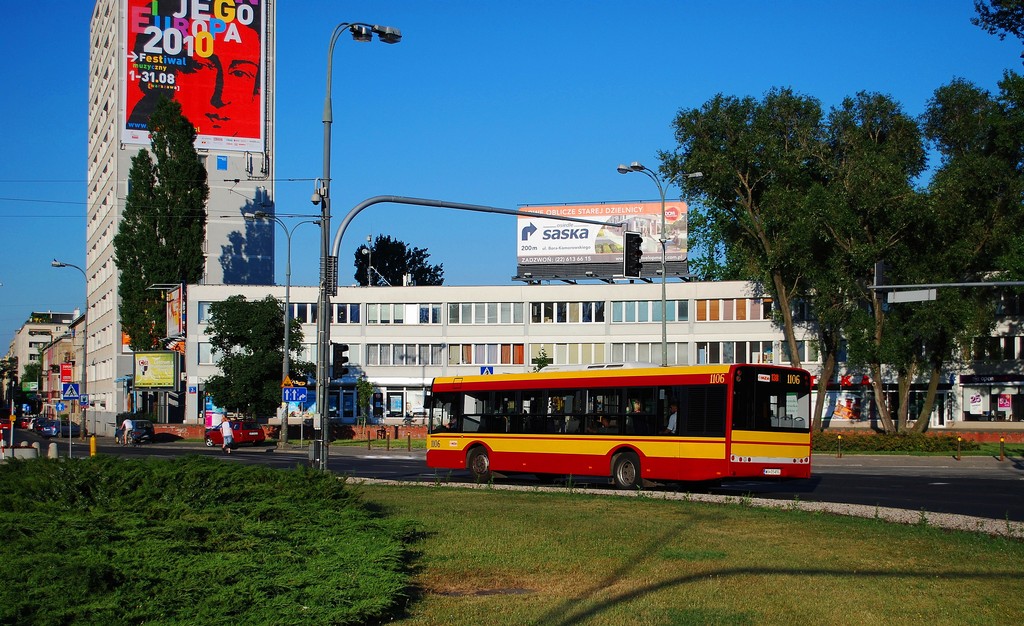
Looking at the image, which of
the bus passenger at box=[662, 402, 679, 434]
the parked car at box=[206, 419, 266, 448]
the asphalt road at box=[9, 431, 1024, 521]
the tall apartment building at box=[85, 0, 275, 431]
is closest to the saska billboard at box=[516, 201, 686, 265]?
the tall apartment building at box=[85, 0, 275, 431]

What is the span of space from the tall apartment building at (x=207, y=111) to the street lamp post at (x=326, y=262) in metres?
66.5

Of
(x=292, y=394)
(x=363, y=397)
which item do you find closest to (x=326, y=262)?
(x=292, y=394)

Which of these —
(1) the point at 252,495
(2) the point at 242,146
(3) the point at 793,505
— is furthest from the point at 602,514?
(2) the point at 242,146

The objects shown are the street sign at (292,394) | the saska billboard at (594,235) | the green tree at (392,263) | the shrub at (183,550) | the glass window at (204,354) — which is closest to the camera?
the shrub at (183,550)

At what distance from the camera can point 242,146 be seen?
92.8 metres

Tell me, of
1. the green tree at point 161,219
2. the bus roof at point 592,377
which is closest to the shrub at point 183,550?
the bus roof at point 592,377

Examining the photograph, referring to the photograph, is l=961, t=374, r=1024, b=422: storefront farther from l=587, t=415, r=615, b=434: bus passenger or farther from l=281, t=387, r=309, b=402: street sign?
l=587, t=415, r=615, b=434: bus passenger

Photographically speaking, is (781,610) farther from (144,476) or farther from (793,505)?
(793,505)

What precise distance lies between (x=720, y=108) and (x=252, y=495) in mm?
46919

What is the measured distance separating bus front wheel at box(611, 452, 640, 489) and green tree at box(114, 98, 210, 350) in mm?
58110

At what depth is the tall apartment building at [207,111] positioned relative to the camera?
9012cm

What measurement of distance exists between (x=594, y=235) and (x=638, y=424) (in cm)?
5498

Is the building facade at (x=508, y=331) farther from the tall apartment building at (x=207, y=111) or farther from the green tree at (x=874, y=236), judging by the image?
the green tree at (x=874, y=236)

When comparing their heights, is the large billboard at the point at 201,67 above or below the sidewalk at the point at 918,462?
above
